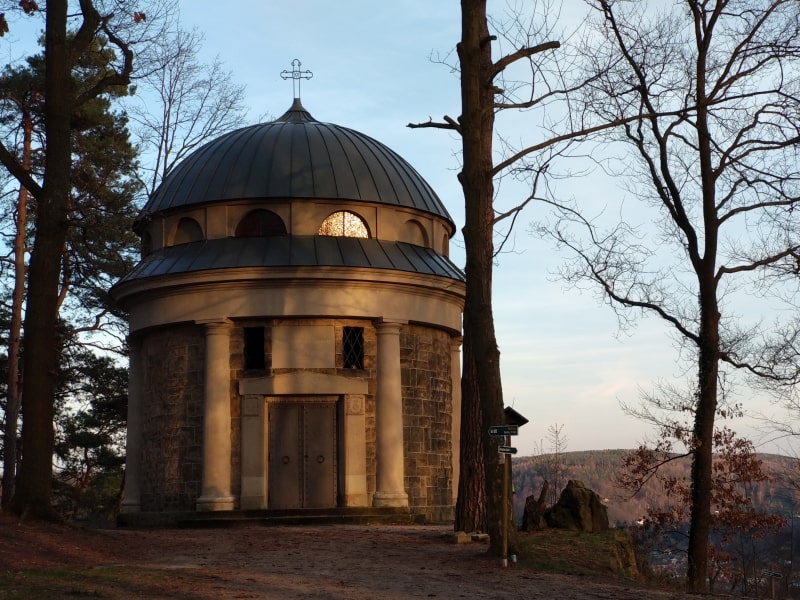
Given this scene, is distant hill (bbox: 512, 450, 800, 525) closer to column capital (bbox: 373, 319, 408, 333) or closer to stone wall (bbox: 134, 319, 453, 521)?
stone wall (bbox: 134, 319, 453, 521)

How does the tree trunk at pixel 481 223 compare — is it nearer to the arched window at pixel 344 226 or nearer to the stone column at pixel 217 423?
the stone column at pixel 217 423

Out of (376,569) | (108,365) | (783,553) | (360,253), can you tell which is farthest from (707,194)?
(783,553)

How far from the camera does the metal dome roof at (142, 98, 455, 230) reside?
24266mm

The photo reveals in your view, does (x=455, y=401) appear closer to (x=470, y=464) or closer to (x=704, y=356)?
(x=704, y=356)

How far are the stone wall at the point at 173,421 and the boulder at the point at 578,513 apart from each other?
8.58 metres

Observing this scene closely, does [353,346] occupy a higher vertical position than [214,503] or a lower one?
higher

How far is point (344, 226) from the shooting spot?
2459cm

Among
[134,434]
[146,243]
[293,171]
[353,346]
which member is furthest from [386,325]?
[146,243]

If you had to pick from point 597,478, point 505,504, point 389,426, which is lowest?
point 597,478

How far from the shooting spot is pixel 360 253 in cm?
2381

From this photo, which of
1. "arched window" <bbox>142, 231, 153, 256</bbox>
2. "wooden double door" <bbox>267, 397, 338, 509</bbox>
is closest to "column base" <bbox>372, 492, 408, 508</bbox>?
"wooden double door" <bbox>267, 397, 338, 509</bbox>

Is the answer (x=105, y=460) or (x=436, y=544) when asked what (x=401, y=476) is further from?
(x=105, y=460)

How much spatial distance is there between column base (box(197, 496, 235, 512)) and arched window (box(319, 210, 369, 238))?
6.05 m

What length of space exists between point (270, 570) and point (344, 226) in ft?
42.0
